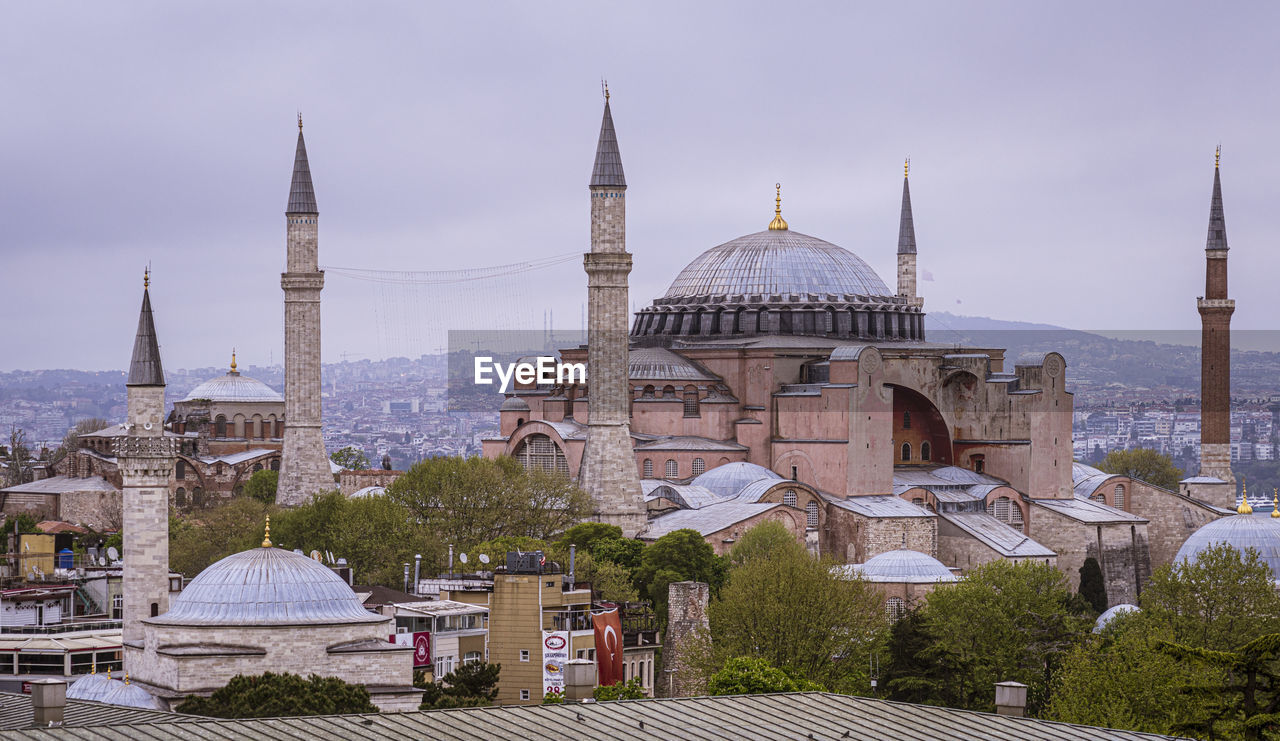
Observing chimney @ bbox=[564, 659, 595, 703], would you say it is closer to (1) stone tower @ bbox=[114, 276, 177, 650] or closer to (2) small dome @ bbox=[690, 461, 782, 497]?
(1) stone tower @ bbox=[114, 276, 177, 650]

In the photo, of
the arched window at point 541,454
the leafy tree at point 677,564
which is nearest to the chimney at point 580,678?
the leafy tree at point 677,564

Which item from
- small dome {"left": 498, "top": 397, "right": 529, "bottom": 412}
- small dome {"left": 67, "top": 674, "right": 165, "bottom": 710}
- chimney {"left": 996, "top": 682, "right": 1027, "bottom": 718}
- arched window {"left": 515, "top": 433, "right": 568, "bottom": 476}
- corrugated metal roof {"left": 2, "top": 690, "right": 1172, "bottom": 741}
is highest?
small dome {"left": 498, "top": 397, "right": 529, "bottom": 412}

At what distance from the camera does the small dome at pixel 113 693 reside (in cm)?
2711

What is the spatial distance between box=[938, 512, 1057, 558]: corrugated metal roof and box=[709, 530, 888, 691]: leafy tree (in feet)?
34.4

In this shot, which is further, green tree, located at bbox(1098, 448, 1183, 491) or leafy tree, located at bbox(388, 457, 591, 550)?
green tree, located at bbox(1098, 448, 1183, 491)

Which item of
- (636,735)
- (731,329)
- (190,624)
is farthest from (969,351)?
(636,735)

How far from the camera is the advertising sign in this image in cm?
3266

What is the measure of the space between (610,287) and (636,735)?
2823cm

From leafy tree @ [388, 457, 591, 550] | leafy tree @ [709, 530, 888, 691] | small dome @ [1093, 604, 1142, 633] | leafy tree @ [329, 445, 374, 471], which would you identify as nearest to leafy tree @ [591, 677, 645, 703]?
leafy tree @ [709, 530, 888, 691]

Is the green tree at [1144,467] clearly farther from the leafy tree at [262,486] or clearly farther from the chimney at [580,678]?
the chimney at [580,678]

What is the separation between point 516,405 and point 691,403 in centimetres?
503

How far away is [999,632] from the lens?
37.0 m

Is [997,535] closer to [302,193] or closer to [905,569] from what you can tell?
[905,569]

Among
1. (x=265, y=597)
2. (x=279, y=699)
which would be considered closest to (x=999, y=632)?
(x=265, y=597)
